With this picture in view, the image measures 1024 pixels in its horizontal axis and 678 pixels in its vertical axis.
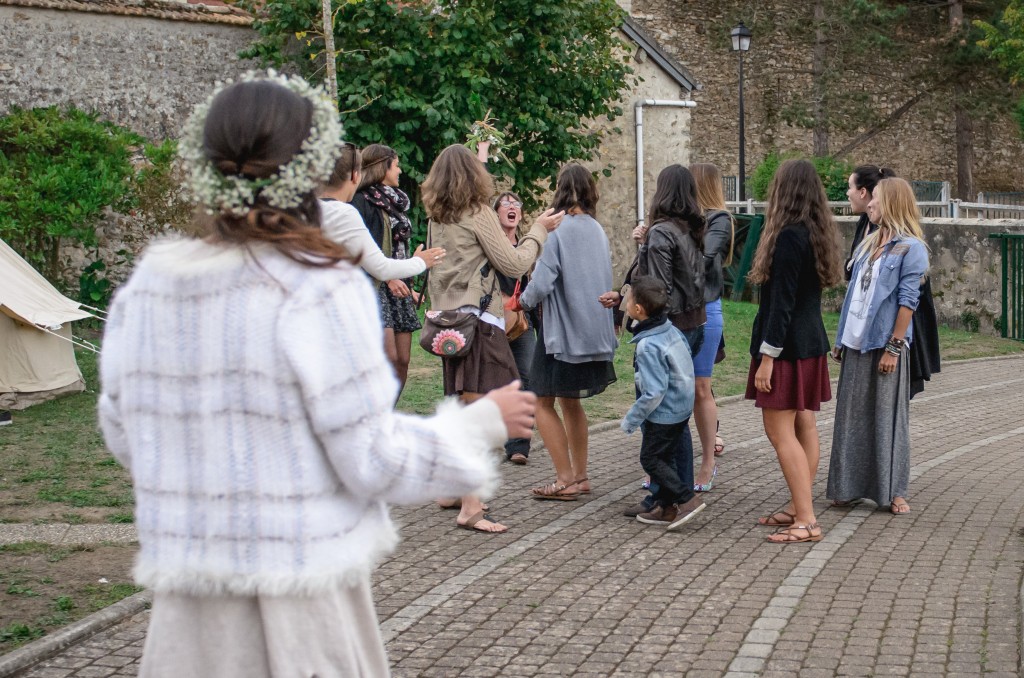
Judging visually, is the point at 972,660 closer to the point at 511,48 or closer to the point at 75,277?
the point at 75,277

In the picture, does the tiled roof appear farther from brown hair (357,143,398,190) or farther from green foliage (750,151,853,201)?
green foliage (750,151,853,201)

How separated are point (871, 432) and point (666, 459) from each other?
130 cm

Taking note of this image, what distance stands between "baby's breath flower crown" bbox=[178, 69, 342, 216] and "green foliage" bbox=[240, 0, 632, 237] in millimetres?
13958

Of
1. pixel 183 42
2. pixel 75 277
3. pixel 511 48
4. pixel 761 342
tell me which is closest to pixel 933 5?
pixel 511 48

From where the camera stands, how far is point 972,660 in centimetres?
451

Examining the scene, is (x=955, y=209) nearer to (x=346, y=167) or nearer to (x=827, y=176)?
(x=827, y=176)

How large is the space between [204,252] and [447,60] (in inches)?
595

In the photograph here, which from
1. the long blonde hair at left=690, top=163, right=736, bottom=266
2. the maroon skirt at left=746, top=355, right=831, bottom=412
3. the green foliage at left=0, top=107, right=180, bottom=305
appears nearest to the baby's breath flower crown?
the maroon skirt at left=746, top=355, right=831, bottom=412

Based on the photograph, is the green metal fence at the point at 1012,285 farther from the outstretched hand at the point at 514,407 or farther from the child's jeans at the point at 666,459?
the outstretched hand at the point at 514,407

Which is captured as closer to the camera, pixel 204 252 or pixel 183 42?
pixel 204 252

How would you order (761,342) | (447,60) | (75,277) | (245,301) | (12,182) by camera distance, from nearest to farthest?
(245,301) → (761,342) → (12,182) → (75,277) → (447,60)

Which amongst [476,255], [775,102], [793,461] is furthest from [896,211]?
[775,102]

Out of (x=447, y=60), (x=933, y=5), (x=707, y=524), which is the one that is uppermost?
(x=933, y=5)

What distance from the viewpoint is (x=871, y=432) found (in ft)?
22.5
